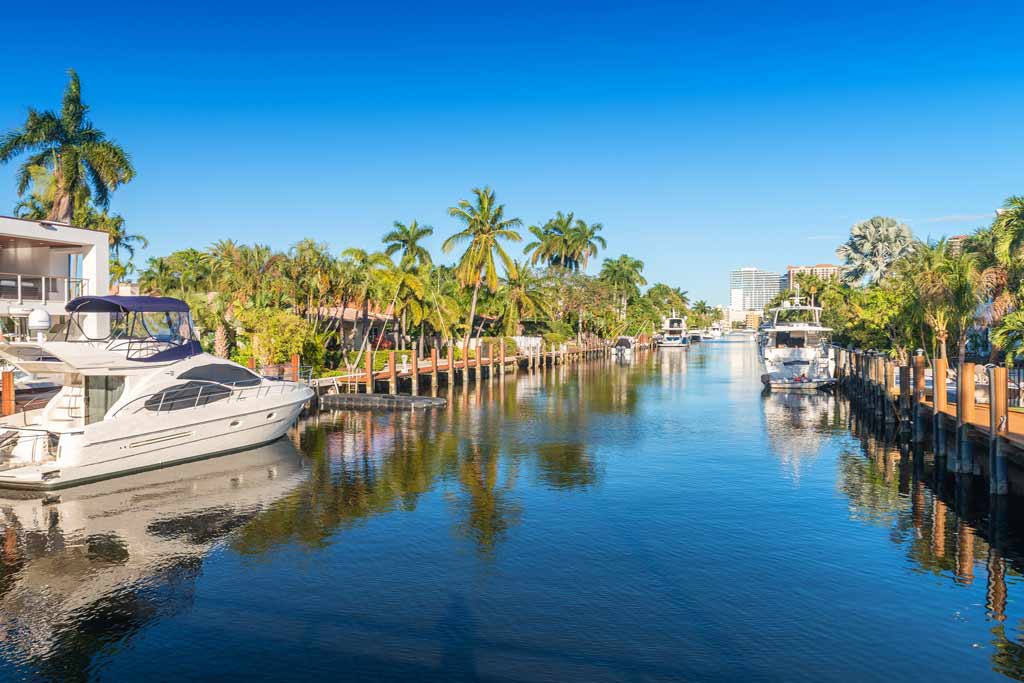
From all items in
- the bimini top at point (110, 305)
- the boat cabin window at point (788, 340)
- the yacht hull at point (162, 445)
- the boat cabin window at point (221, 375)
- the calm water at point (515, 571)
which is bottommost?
the calm water at point (515, 571)

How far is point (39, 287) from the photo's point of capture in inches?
1390

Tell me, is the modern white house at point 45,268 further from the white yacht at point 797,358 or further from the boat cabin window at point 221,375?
the white yacht at point 797,358

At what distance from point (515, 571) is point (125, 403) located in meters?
14.3

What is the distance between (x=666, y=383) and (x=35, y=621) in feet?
179

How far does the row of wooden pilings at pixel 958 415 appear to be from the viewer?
19.8m

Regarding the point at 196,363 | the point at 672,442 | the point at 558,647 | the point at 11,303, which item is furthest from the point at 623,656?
the point at 11,303

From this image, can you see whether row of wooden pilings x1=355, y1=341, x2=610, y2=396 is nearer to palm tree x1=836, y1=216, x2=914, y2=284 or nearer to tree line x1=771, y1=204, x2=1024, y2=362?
tree line x1=771, y1=204, x2=1024, y2=362


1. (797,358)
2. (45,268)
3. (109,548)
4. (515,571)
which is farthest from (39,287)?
(797,358)

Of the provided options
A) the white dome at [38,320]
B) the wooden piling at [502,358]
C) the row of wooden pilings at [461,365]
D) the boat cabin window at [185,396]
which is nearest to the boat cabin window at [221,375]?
the boat cabin window at [185,396]

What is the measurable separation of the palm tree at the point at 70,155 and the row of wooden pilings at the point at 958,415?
44.8m

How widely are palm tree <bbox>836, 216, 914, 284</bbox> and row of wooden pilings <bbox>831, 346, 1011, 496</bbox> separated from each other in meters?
58.6

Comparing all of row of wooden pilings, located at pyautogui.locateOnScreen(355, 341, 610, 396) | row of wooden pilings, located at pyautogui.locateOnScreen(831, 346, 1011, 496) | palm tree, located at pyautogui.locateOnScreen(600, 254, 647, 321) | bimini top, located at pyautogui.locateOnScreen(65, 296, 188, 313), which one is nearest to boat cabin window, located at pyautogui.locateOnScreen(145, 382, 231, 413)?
bimini top, located at pyautogui.locateOnScreen(65, 296, 188, 313)

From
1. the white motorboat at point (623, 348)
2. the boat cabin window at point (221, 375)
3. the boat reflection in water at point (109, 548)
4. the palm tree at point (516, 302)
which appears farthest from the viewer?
the white motorboat at point (623, 348)

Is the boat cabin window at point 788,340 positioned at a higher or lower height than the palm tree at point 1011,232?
lower
